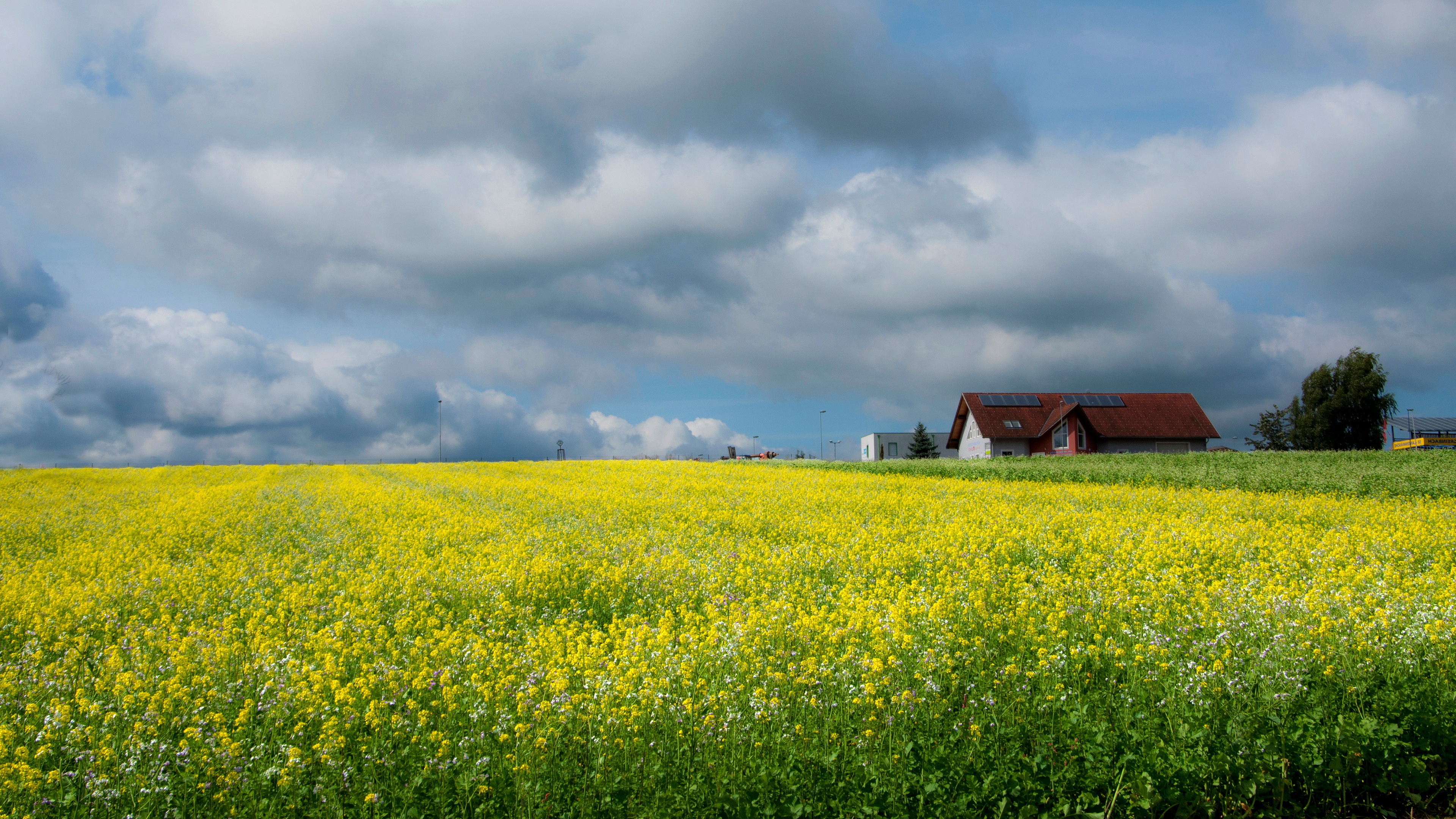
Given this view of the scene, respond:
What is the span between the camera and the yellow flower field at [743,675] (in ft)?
14.9

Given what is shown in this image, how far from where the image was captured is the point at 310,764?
4.96 m

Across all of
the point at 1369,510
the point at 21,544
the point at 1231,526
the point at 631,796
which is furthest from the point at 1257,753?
the point at 21,544

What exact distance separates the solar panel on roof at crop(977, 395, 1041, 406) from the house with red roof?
0.21 feet

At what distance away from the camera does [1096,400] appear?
59.8 metres

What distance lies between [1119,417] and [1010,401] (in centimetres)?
857

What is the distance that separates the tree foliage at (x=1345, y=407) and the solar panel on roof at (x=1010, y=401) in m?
25.3

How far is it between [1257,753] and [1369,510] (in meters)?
14.9

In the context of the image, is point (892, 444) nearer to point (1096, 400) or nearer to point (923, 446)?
point (923, 446)

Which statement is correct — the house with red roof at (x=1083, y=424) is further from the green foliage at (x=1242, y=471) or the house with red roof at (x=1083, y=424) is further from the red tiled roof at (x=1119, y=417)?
the green foliage at (x=1242, y=471)

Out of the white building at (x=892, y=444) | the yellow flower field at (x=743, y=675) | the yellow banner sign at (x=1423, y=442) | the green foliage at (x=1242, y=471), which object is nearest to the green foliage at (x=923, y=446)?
the white building at (x=892, y=444)

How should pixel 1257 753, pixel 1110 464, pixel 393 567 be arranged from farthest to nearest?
1. pixel 1110 464
2. pixel 393 567
3. pixel 1257 753

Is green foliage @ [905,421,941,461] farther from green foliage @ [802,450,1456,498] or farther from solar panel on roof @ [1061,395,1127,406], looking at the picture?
green foliage @ [802,450,1456,498]

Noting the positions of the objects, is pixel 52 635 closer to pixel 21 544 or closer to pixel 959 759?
pixel 21 544

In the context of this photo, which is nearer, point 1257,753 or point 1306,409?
point 1257,753
